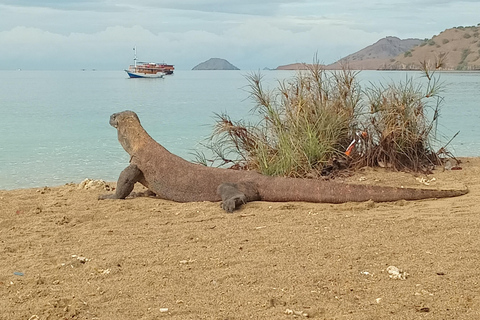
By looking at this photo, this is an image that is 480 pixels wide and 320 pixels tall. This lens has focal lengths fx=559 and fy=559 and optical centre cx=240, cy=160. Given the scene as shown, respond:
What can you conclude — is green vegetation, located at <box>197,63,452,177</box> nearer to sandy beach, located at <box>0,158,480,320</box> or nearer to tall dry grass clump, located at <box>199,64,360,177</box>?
tall dry grass clump, located at <box>199,64,360,177</box>

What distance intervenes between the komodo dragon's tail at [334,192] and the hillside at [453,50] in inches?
2318

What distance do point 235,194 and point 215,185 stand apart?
0.48 metres

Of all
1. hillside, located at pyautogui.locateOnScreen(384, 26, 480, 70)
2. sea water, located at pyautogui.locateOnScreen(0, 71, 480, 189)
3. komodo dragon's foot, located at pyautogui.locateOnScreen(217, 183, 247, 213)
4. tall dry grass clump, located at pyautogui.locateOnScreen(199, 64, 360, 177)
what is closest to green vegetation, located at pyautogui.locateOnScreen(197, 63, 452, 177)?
tall dry grass clump, located at pyautogui.locateOnScreen(199, 64, 360, 177)

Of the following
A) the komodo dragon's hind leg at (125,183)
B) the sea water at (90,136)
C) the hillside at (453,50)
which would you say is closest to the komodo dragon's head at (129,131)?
the komodo dragon's hind leg at (125,183)

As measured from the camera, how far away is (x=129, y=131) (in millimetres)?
7457

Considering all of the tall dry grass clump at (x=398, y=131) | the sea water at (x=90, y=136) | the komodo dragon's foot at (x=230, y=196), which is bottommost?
the sea water at (x=90, y=136)

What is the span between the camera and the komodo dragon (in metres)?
6.30

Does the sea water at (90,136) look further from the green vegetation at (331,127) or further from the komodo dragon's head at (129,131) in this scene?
the komodo dragon's head at (129,131)

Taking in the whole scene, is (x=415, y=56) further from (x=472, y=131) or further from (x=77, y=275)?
(x=77, y=275)

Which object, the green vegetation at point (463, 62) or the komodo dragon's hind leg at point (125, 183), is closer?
the komodo dragon's hind leg at point (125, 183)

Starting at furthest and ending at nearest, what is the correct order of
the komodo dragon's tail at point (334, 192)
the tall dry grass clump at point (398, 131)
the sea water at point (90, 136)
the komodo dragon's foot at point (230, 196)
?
the sea water at point (90, 136), the tall dry grass clump at point (398, 131), the komodo dragon's tail at point (334, 192), the komodo dragon's foot at point (230, 196)

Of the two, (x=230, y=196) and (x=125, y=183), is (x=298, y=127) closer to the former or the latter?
(x=230, y=196)

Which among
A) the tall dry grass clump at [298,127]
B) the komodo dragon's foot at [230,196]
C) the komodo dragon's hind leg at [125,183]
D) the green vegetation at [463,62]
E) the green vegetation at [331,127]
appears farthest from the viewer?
the green vegetation at [463,62]

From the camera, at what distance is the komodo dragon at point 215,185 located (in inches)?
248
